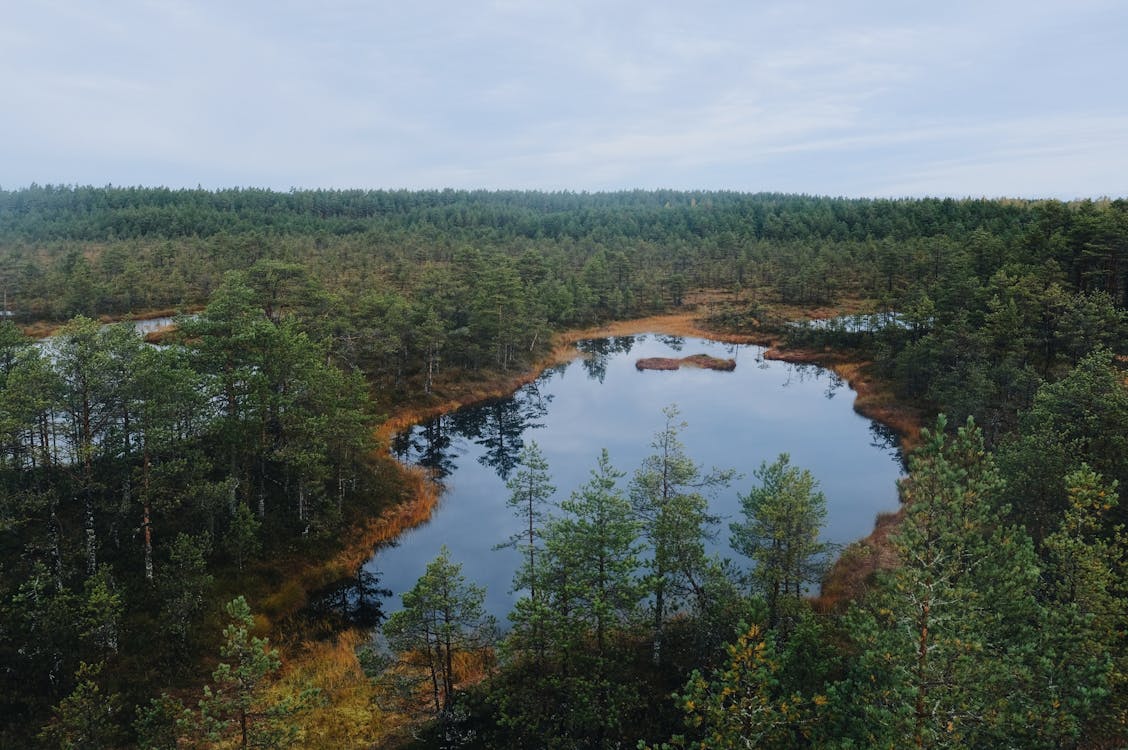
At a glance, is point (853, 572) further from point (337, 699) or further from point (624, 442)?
point (337, 699)

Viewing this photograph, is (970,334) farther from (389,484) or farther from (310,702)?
(310,702)

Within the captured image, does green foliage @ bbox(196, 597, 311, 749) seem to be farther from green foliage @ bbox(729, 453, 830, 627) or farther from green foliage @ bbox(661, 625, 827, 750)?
green foliage @ bbox(729, 453, 830, 627)

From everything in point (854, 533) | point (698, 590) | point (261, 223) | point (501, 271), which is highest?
point (261, 223)

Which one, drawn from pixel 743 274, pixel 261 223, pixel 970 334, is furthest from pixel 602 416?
pixel 261 223

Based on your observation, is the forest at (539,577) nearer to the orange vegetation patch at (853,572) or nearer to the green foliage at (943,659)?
the green foliage at (943,659)

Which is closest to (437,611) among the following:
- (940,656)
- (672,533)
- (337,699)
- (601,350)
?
(337,699)

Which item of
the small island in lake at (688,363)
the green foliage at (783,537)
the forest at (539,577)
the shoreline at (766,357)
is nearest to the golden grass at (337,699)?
the forest at (539,577)
